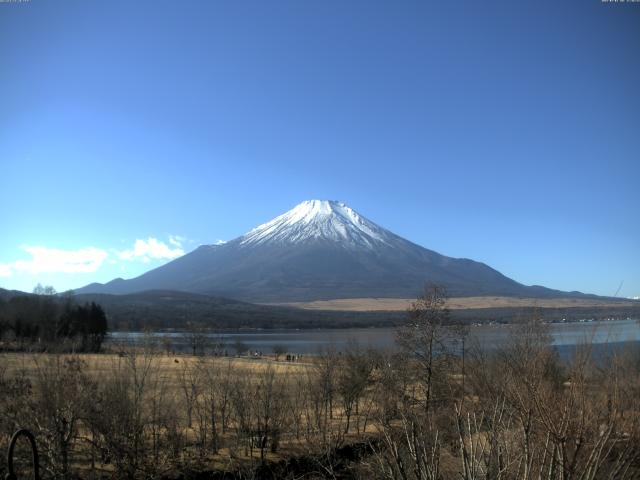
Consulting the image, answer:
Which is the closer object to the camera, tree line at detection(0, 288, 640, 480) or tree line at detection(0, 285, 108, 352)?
tree line at detection(0, 288, 640, 480)

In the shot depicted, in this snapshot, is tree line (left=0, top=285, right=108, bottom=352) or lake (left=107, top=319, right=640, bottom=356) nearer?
lake (left=107, top=319, right=640, bottom=356)

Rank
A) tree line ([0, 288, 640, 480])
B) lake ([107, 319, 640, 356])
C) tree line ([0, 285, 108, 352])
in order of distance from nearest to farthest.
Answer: tree line ([0, 288, 640, 480]), lake ([107, 319, 640, 356]), tree line ([0, 285, 108, 352])

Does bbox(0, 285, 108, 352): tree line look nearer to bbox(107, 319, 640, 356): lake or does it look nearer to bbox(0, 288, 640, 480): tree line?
bbox(107, 319, 640, 356): lake

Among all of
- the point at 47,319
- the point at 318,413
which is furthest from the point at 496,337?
the point at 47,319

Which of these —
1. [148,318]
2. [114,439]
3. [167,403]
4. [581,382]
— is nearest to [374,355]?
[167,403]

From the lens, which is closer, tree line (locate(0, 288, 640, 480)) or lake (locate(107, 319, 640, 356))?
tree line (locate(0, 288, 640, 480))

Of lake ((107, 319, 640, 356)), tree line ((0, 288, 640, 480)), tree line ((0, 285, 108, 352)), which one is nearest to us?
tree line ((0, 288, 640, 480))

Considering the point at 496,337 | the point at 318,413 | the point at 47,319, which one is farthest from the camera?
the point at 47,319

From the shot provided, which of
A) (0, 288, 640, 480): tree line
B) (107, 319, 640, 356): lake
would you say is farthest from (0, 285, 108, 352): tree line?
(0, 288, 640, 480): tree line

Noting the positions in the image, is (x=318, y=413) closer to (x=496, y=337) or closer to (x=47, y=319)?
(x=496, y=337)

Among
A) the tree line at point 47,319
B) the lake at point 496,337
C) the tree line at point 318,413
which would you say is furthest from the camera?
the tree line at point 47,319

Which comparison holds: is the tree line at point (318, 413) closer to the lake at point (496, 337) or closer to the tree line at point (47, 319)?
the lake at point (496, 337)

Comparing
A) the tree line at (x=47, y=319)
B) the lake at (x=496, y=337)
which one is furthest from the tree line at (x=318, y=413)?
the tree line at (x=47, y=319)

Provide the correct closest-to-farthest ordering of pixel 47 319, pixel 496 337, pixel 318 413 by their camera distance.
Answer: pixel 318 413 → pixel 496 337 → pixel 47 319
